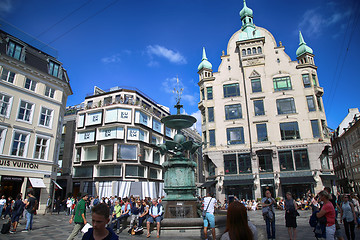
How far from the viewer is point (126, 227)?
12.3 m

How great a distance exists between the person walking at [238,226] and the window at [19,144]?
25160mm

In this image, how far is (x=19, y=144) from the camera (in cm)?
2288

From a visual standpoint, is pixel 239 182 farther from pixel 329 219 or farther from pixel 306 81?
pixel 329 219

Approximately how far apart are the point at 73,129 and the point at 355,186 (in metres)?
55.4

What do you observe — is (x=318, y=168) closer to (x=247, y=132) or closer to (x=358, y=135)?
(x=247, y=132)

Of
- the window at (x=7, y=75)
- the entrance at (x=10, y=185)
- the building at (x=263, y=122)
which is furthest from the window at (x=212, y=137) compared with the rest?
the window at (x=7, y=75)

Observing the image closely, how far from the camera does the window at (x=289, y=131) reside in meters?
31.4

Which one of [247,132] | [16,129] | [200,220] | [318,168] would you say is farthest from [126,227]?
[318,168]

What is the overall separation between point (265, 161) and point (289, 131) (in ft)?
16.8

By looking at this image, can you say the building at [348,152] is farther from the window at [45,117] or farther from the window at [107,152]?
the window at [45,117]

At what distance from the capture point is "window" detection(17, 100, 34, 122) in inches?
924

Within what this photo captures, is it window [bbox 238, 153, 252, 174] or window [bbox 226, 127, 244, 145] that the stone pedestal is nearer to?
window [bbox 238, 153, 252, 174]

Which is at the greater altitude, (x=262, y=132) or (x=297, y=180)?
(x=262, y=132)

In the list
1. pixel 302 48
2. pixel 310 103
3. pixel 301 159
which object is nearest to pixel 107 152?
pixel 301 159
